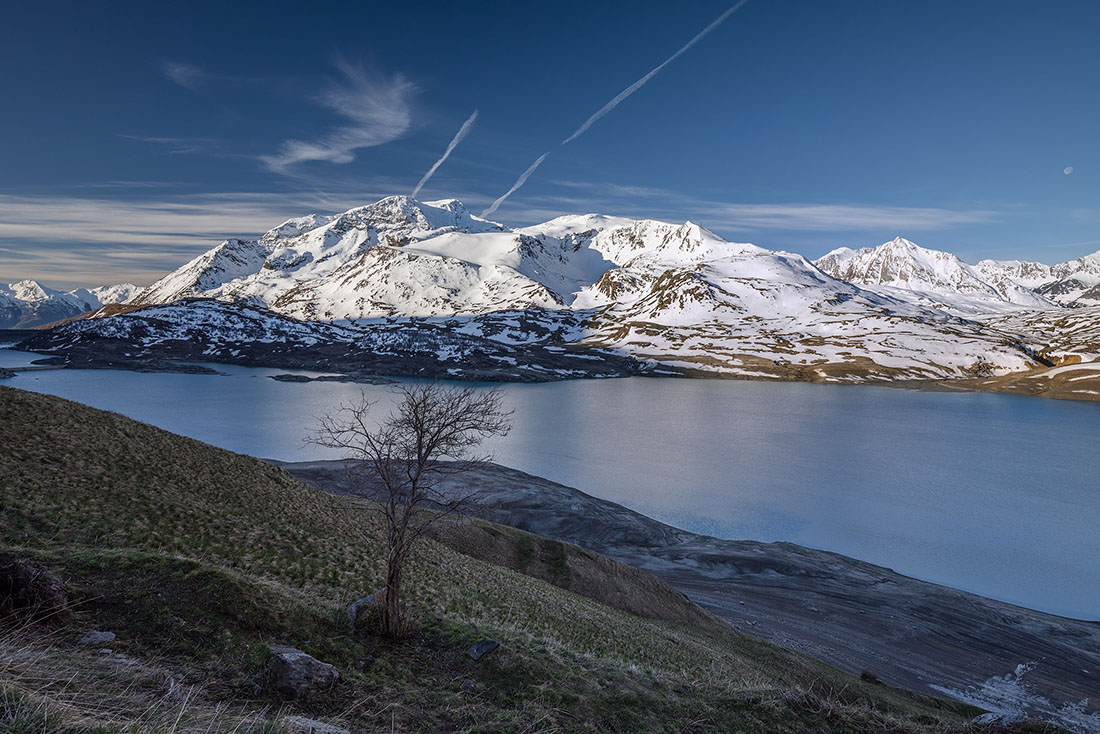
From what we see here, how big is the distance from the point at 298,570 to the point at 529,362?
176300 millimetres

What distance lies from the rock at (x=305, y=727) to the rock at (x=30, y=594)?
4565 mm

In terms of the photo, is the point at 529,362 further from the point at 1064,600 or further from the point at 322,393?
the point at 1064,600

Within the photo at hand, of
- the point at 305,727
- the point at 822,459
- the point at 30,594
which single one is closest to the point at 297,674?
the point at 305,727

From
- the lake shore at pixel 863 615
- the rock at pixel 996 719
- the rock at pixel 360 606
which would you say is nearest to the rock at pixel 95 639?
the rock at pixel 360 606

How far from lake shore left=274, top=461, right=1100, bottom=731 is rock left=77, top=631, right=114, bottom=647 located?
89.1 ft

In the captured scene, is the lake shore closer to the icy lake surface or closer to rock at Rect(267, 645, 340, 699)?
the icy lake surface

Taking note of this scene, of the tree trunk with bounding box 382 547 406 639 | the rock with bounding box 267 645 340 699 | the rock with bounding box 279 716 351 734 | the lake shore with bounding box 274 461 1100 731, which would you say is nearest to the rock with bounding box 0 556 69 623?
the rock with bounding box 267 645 340 699

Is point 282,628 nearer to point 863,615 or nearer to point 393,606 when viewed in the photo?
point 393,606

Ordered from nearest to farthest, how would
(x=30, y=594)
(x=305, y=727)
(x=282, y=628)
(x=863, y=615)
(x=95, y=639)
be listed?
1. (x=305, y=727)
2. (x=95, y=639)
3. (x=30, y=594)
4. (x=282, y=628)
5. (x=863, y=615)

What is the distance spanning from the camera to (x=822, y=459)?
71.5 m

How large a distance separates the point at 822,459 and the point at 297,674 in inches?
2999

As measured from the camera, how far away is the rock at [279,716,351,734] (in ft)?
17.8

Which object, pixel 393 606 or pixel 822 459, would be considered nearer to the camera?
pixel 393 606

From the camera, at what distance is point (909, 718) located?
11000 millimetres
